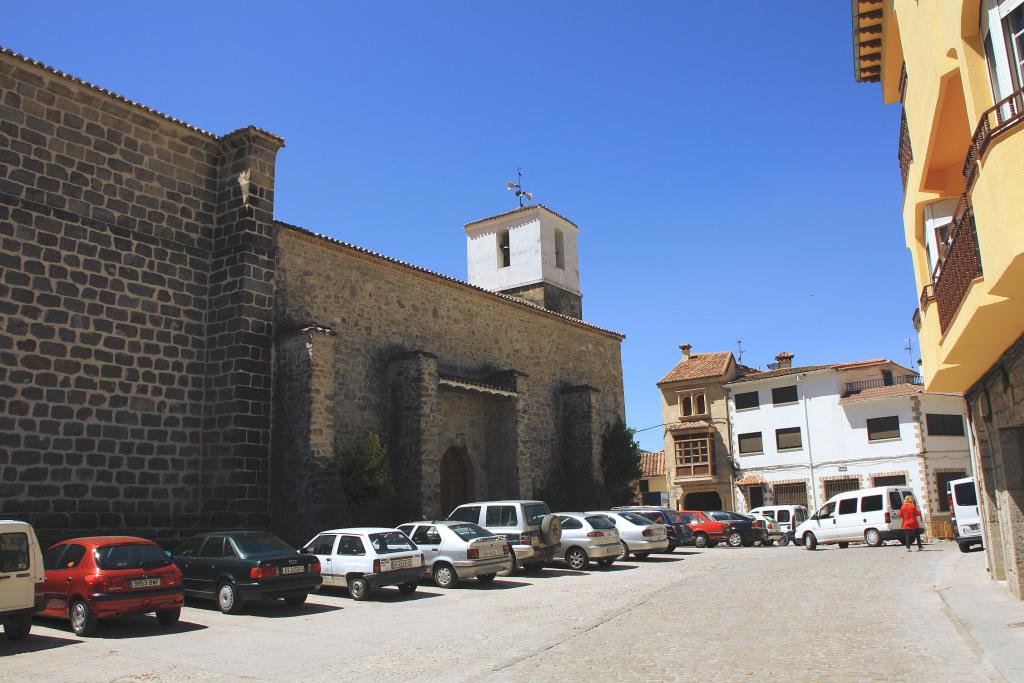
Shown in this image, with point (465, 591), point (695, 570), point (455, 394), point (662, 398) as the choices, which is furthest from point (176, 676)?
point (662, 398)

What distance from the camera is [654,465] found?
4825cm

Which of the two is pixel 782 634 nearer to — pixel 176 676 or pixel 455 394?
pixel 176 676

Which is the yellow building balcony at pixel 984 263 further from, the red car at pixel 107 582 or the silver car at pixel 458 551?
the red car at pixel 107 582

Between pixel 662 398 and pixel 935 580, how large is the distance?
28.0m

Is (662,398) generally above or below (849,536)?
above

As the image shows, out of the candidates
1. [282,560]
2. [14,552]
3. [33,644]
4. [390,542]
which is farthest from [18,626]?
[390,542]

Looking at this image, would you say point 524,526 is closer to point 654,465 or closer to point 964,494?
point 964,494

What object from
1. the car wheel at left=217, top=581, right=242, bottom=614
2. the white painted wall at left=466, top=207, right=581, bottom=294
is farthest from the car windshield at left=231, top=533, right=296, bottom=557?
the white painted wall at left=466, top=207, right=581, bottom=294

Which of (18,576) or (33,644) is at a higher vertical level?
(18,576)

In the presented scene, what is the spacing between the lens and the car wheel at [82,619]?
10.1m

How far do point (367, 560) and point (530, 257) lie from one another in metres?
19.7

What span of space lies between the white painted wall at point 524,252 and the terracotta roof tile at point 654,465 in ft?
57.3

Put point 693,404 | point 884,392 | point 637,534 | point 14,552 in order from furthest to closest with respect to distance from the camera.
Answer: point 693,404
point 884,392
point 637,534
point 14,552

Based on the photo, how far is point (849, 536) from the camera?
78.8ft
